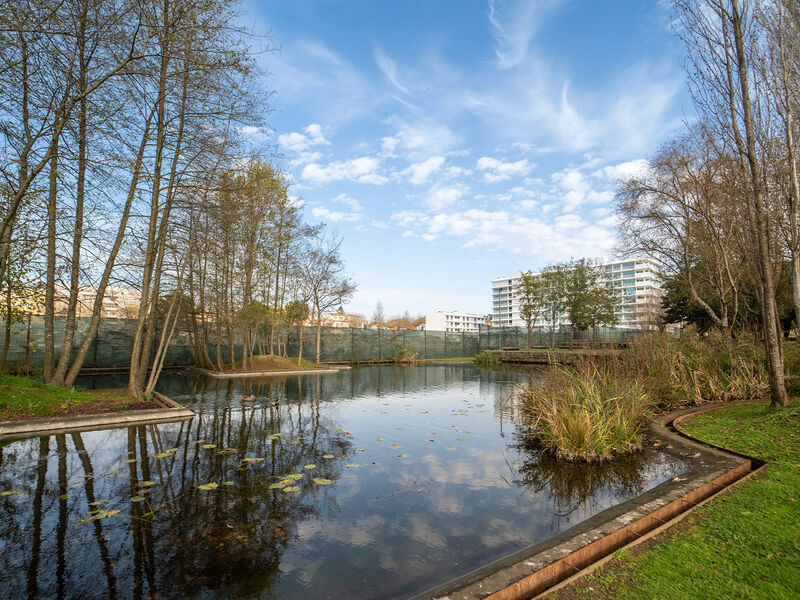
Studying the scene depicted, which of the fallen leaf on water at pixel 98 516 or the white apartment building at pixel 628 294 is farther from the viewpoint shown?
the white apartment building at pixel 628 294

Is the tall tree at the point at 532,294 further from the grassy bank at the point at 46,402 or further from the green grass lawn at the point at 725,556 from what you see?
the green grass lawn at the point at 725,556

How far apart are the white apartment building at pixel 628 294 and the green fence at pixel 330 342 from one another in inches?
333

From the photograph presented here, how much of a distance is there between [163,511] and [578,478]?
403cm

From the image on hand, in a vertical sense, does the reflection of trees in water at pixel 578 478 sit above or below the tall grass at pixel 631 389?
below

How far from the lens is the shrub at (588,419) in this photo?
203 inches

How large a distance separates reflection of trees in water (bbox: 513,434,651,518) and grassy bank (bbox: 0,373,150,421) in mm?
7274

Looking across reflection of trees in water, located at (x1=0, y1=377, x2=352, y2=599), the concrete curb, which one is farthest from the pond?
the concrete curb

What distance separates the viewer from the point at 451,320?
10869cm

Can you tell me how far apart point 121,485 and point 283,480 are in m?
1.55

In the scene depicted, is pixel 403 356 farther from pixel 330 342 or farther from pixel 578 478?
pixel 578 478

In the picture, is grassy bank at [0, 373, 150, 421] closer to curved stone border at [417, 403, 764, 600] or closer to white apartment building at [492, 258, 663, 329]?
curved stone border at [417, 403, 764, 600]

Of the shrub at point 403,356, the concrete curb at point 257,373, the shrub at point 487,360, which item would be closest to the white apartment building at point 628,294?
the shrub at point 487,360

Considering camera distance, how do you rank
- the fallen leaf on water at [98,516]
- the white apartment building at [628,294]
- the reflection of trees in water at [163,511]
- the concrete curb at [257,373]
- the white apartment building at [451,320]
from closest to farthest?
the reflection of trees in water at [163,511] < the fallen leaf on water at [98,516] < the concrete curb at [257,373] < the white apartment building at [628,294] < the white apartment building at [451,320]

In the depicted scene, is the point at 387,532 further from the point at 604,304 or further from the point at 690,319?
the point at 604,304
